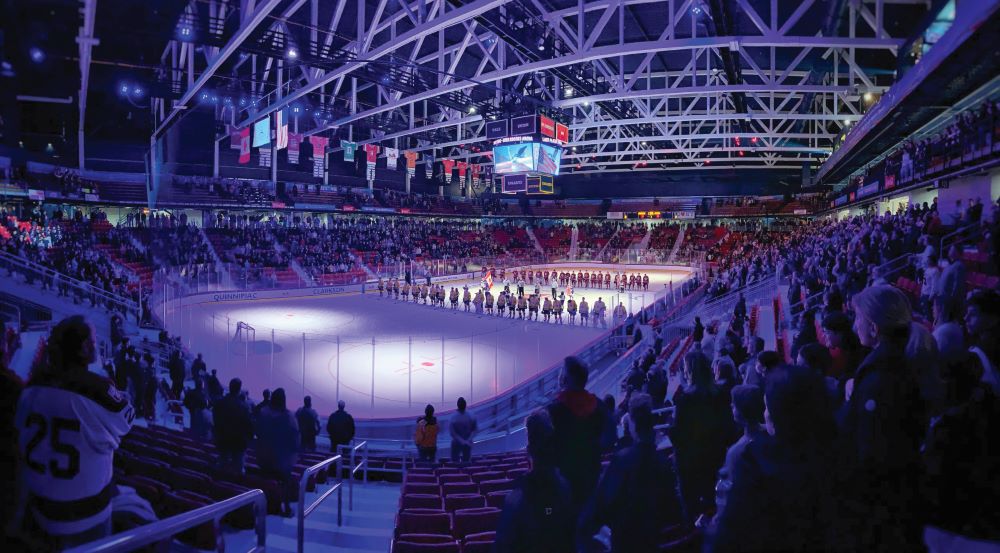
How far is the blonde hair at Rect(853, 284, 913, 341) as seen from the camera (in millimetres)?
2264

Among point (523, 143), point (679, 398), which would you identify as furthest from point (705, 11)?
point (679, 398)

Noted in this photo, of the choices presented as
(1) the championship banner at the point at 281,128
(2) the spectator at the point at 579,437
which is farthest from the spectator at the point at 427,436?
→ (1) the championship banner at the point at 281,128

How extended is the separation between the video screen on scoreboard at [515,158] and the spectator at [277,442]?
46.6 ft

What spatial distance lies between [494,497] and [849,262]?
40.1 feet

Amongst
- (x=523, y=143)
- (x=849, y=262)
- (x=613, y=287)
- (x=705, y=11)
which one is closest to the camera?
(x=849, y=262)

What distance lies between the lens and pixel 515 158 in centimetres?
1856

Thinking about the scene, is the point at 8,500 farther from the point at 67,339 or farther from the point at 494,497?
the point at 494,497

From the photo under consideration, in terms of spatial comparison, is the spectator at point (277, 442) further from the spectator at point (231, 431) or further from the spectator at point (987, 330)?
the spectator at point (987, 330)

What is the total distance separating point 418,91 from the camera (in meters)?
21.7

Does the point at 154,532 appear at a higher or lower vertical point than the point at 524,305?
higher

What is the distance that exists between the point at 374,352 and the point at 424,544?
9656 millimetres

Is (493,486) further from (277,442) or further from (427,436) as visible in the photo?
(427,436)

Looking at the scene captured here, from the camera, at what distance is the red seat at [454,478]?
5734 mm

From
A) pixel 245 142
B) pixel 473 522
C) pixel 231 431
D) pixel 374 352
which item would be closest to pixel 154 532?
pixel 473 522
